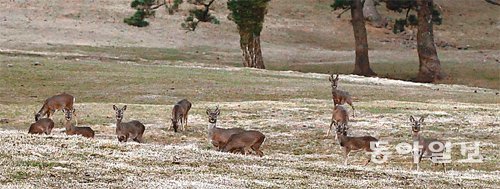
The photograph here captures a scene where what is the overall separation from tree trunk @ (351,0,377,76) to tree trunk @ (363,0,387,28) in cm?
2331

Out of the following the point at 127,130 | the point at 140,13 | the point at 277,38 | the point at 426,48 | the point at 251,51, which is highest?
the point at 140,13

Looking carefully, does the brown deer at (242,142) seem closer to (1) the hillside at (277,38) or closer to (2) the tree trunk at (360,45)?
(1) the hillside at (277,38)

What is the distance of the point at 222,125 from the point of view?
25062 millimetres

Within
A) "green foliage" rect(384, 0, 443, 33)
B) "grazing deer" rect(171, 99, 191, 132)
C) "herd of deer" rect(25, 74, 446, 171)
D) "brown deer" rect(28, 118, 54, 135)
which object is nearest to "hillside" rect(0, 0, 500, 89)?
"green foliage" rect(384, 0, 443, 33)

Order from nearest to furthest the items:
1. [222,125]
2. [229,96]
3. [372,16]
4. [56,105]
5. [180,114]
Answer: [180,114] → [56,105] → [222,125] → [229,96] → [372,16]

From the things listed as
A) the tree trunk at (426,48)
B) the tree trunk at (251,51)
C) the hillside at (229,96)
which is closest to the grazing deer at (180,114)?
the hillside at (229,96)

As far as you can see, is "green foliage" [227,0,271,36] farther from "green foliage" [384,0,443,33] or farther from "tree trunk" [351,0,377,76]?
"green foliage" [384,0,443,33]

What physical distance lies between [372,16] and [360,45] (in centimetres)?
2506

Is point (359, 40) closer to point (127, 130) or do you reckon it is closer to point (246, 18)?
point (246, 18)

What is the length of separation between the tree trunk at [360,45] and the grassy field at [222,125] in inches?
373

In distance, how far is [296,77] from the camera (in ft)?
142

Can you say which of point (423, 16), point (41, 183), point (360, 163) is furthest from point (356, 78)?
point (41, 183)

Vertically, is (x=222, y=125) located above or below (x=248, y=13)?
below

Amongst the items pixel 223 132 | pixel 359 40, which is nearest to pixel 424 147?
pixel 223 132
